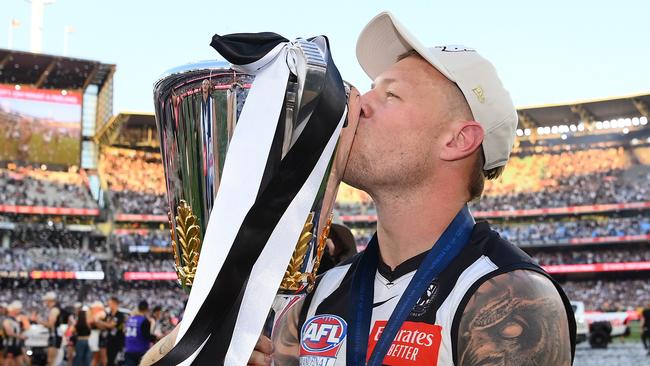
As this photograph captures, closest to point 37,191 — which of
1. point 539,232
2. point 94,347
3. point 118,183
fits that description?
point 118,183

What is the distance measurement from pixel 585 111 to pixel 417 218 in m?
46.2

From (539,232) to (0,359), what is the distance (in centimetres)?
3650

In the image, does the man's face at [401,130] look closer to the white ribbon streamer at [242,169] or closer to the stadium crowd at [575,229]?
the white ribbon streamer at [242,169]

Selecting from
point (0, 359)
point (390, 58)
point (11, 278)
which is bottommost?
point (11, 278)

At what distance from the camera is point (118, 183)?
51594mm

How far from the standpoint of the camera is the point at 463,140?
198 centimetres

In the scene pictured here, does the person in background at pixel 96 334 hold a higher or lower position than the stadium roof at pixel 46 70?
higher

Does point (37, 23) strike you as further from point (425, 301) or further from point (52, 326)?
point (425, 301)

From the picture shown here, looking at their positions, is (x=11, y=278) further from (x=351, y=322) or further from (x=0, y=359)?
(x=351, y=322)

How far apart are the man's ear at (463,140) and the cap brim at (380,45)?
0.26m

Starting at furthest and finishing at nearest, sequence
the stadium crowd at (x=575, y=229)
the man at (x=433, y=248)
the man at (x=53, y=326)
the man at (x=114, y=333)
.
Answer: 1. the stadium crowd at (x=575, y=229)
2. the man at (x=53, y=326)
3. the man at (x=114, y=333)
4. the man at (x=433, y=248)

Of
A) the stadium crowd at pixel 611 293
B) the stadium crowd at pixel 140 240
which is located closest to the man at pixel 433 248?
the stadium crowd at pixel 611 293

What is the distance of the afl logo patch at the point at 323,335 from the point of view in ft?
6.28

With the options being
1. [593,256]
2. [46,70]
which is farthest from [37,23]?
[593,256]
